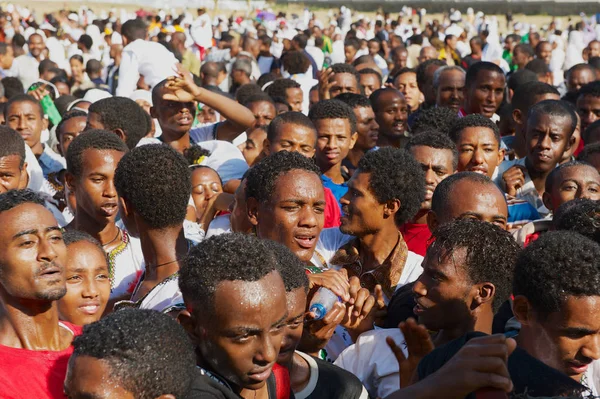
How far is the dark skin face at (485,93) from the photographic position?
871 centimetres

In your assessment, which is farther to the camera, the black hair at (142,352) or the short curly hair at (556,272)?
the short curly hair at (556,272)

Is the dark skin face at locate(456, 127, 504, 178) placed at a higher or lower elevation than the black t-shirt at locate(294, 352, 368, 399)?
higher

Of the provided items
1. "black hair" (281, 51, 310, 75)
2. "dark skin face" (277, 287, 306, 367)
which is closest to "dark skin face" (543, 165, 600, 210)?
"dark skin face" (277, 287, 306, 367)

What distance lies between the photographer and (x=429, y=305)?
363 centimetres

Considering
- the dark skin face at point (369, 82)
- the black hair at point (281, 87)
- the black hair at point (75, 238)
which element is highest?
the black hair at point (75, 238)

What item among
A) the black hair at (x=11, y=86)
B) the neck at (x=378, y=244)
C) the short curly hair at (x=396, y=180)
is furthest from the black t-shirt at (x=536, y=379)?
the black hair at (x=11, y=86)

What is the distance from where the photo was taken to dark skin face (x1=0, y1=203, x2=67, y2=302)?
3.52 m

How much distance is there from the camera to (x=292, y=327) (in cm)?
329

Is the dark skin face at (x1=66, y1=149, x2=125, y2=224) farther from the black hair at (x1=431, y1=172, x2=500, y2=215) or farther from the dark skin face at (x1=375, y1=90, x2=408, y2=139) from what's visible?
the dark skin face at (x1=375, y1=90, x2=408, y2=139)

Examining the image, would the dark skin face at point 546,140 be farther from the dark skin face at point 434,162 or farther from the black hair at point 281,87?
Answer: the black hair at point 281,87

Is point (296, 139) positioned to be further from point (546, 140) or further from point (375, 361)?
point (375, 361)

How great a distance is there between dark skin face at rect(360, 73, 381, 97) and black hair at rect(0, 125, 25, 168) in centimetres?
553

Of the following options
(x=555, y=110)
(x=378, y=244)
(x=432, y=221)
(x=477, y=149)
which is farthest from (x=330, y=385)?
→ (x=555, y=110)

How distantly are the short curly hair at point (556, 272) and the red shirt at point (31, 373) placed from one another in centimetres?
166
